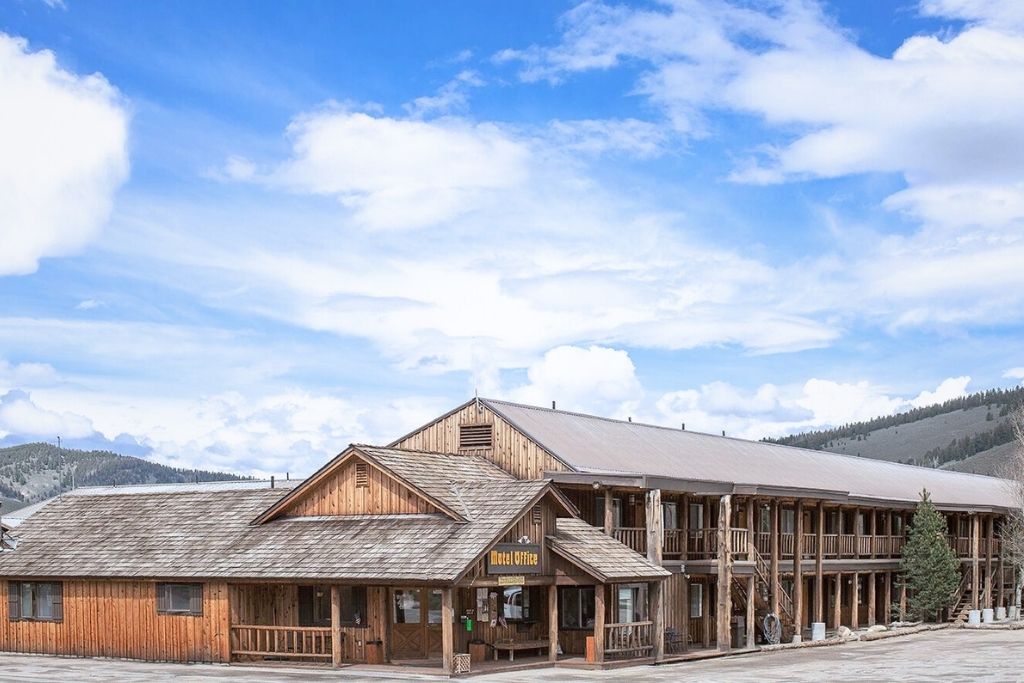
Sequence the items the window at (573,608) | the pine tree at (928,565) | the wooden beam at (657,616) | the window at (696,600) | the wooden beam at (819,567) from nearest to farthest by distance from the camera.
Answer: the wooden beam at (657,616) → the window at (573,608) → the window at (696,600) → the wooden beam at (819,567) → the pine tree at (928,565)

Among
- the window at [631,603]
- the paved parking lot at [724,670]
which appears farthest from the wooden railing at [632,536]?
the paved parking lot at [724,670]

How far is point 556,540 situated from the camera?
3850 cm

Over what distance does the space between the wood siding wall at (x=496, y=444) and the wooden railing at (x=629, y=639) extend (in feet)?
21.7

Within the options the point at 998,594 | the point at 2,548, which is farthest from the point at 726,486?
the point at 998,594

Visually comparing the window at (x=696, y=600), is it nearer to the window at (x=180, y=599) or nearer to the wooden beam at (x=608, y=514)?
the wooden beam at (x=608, y=514)

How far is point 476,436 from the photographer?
4744cm

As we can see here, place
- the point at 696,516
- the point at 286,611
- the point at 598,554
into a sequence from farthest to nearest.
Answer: the point at 696,516 → the point at 286,611 → the point at 598,554

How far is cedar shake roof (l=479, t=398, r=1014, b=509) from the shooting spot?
46.8 meters

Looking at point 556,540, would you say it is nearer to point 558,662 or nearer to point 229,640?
point 558,662

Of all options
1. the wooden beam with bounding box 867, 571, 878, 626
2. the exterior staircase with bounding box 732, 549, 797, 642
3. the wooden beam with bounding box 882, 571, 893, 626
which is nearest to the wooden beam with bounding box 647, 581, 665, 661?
the exterior staircase with bounding box 732, 549, 797, 642

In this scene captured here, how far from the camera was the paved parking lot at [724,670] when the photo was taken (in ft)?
111

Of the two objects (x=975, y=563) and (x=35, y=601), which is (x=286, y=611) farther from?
(x=975, y=563)

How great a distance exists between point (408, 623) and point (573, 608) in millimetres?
5482

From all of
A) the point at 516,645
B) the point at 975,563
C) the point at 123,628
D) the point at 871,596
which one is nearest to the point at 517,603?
the point at 516,645
